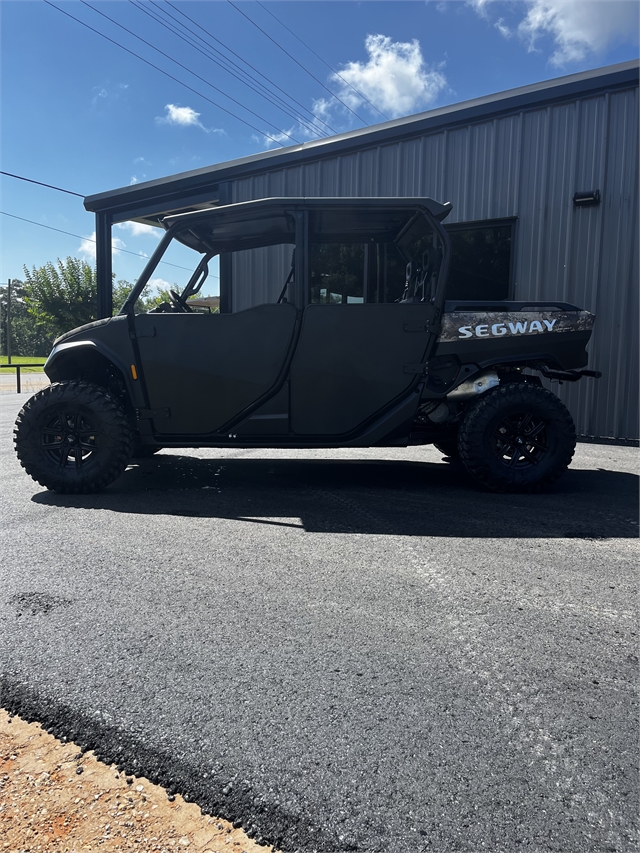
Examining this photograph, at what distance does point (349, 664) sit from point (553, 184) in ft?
24.6

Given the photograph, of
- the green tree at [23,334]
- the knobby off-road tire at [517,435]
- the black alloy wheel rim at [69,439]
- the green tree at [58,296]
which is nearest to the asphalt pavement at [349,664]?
the knobby off-road tire at [517,435]

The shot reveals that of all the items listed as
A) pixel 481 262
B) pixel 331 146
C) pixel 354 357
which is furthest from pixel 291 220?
pixel 331 146

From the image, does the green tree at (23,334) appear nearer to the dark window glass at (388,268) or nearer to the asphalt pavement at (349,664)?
the dark window glass at (388,268)

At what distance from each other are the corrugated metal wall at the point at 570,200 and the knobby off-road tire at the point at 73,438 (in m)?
3.33

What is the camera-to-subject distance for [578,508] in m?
4.05

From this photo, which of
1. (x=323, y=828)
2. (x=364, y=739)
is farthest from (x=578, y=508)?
(x=323, y=828)

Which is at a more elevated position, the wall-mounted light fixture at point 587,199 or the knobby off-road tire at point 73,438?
the wall-mounted light fixture at point 587,199

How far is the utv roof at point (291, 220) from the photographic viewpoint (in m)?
4.46

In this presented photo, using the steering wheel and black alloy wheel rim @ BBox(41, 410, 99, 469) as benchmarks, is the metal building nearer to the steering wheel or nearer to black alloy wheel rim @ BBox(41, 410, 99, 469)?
the steering wheel

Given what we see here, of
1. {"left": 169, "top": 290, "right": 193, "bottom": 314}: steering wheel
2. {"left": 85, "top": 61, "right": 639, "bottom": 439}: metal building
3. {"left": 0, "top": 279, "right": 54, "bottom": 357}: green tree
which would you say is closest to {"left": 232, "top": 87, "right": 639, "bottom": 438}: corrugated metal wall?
{"left": 85, "top": 61, "right": 639, "bottom": 439}: metal building

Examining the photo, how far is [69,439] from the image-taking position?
445 centimetres

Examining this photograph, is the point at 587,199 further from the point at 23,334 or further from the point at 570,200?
the point at 23,334

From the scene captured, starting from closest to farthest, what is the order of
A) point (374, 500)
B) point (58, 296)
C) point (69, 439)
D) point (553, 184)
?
1. point (374, 500)
2. point (69, 439)
3. point (553, 184)
4. point (58, 296)

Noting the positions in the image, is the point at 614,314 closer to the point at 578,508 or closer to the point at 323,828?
the point at 578,508
